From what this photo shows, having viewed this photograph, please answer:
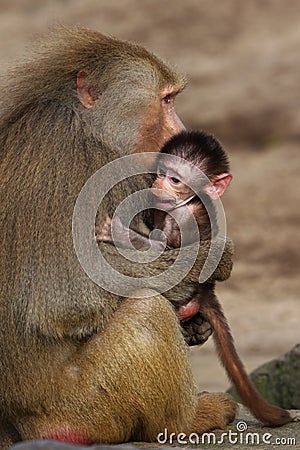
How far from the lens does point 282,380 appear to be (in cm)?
655

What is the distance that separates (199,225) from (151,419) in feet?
3.36

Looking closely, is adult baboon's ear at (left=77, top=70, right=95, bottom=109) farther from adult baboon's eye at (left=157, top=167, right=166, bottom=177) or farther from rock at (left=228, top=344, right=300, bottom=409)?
rock at (left=228, top=344, right=300, bottom=409)

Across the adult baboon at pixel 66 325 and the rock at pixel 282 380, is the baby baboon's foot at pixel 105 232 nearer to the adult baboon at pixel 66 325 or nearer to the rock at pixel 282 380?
the adult baboon at pixel 66 325

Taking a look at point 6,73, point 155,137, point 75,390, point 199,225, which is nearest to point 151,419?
point 75,390

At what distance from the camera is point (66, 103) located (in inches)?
201

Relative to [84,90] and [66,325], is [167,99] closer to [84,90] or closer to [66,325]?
[84,90]

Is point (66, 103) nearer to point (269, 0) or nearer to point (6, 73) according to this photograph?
point (6, 73)
